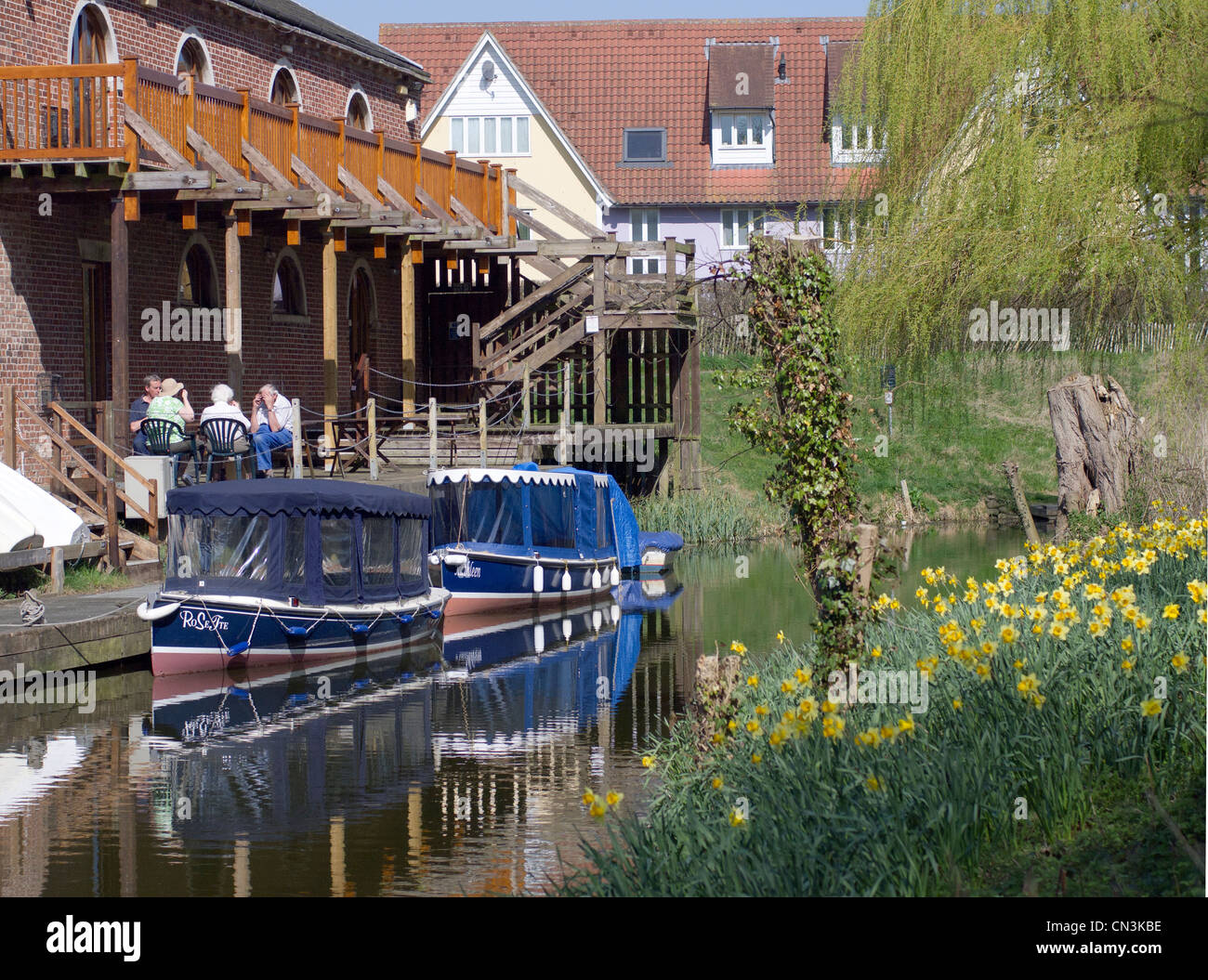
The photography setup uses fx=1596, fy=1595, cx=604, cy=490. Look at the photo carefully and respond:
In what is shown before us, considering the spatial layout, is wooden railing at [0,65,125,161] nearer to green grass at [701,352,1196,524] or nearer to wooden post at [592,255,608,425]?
wooden post at [592,255,608,425]

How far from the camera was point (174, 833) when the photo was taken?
10.2m

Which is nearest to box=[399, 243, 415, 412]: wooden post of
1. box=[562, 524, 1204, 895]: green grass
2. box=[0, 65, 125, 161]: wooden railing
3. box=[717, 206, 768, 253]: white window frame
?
box=[0, 65, 125, 161]: wooden railing

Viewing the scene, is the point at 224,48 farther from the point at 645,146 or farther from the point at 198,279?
the point at 645,146

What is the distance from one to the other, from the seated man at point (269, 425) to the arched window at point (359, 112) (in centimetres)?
946

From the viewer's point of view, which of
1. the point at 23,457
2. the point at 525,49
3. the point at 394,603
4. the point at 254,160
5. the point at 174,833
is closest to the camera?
the point at 174,833

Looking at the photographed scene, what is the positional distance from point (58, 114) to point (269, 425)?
567 centimetres

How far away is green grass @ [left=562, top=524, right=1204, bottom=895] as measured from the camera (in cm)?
664

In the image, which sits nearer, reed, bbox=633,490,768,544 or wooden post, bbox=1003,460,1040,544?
wooden post, bbox=1003,460,1040,544

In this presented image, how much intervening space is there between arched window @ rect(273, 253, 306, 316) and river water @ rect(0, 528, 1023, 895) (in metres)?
10.1

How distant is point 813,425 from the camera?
10195 mm

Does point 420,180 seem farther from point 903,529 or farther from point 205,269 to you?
point 903,529

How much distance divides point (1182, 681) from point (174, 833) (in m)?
6.19
